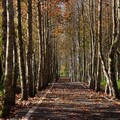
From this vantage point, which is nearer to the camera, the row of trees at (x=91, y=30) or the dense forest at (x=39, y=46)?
the dense forest at (x=39, y=46)

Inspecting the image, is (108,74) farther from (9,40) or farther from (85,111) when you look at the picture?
(9,40)

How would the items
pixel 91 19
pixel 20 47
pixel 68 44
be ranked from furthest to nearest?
1. pixel 68 44
2. pixel 91 19
3. pixel 20 47

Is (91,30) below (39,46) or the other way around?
the other way around

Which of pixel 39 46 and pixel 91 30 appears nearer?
pixel 39 46

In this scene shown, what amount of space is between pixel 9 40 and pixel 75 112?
3.87 meters

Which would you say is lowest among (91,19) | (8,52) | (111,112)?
(111,112)

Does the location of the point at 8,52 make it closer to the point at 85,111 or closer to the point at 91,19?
the point at 85,111

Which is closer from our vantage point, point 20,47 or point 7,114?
point 7,114

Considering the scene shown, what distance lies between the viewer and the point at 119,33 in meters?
23.2

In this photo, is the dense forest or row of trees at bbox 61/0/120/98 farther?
row of trees at bbox 61/0/120/98

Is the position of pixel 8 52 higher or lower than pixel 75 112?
higher

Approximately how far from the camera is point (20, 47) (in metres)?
21.9

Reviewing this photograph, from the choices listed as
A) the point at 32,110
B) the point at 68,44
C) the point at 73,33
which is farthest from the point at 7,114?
the point at 68,44

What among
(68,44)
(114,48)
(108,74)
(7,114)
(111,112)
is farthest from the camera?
(68,44)
